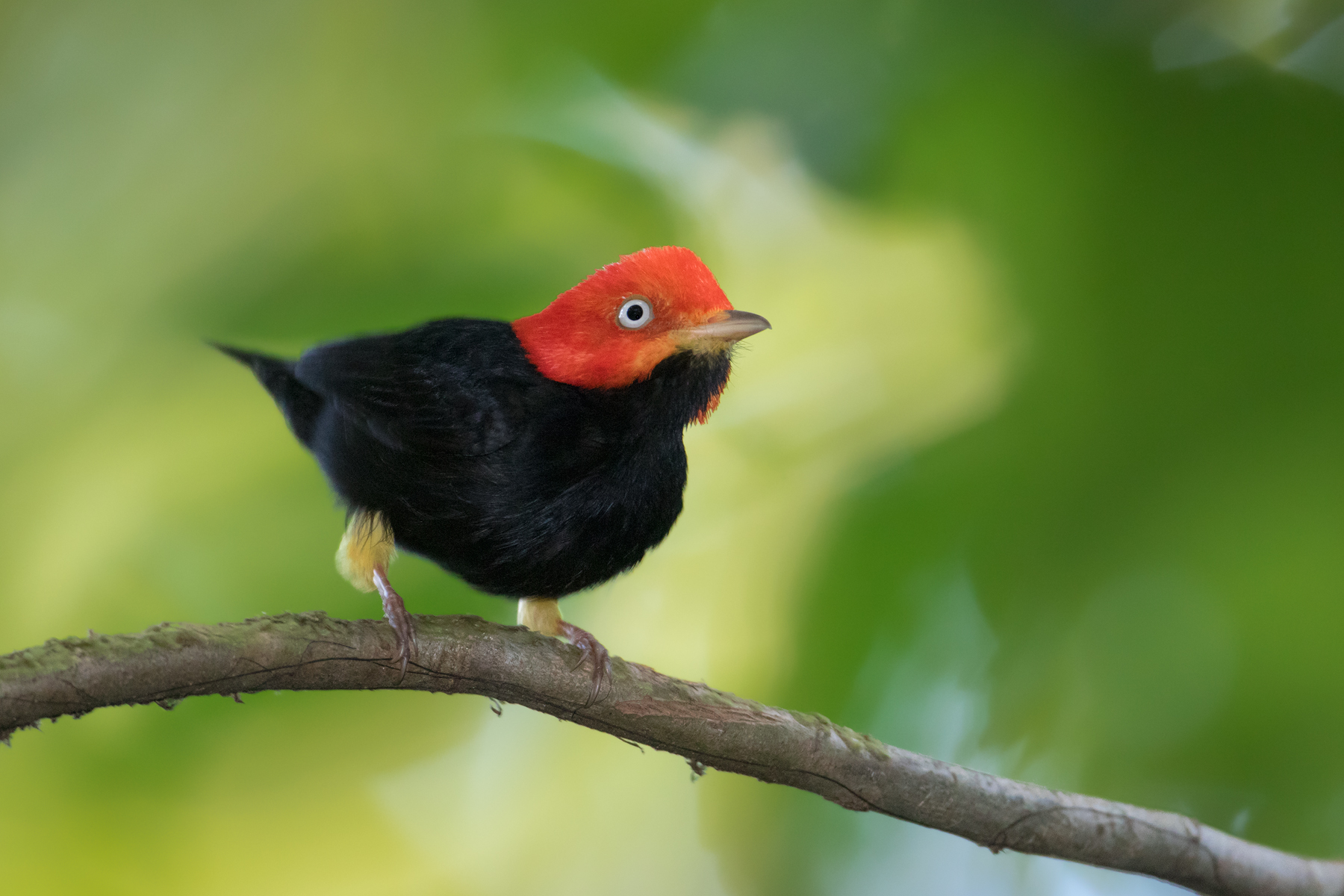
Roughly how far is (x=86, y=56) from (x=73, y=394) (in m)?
0.64

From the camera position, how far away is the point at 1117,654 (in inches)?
85.9

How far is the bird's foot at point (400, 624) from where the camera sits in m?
1.30

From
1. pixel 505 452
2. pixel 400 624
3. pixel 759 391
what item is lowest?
pixel 400 624

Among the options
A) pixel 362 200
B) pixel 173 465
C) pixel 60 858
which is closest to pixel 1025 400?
pixel 362 200

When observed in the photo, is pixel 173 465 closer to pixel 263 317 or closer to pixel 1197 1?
pixel 263 317

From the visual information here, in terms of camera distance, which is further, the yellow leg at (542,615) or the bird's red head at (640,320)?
the yellow leg at (542,615)

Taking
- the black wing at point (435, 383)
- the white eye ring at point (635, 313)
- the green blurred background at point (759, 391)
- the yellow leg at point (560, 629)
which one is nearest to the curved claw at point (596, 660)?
the yellow leg at point (560, 629)

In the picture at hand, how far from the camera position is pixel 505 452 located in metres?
1.45

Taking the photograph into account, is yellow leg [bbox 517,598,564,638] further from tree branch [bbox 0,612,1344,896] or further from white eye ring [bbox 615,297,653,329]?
white eye ring [bbox 615,297,653,329]

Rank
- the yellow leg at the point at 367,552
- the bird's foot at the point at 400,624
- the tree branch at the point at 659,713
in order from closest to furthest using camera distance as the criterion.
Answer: the tree branch at the point at 659,713, the bird's foot at the point at 400,624, the yellow leg at the point at 367,552

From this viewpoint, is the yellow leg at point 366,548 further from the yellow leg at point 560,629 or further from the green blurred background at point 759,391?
the green blurred background at point 759,391

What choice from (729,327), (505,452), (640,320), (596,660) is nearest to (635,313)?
(640,320)

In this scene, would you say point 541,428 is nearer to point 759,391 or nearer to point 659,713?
point 659,713

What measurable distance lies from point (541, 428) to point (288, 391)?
0.53 metres
